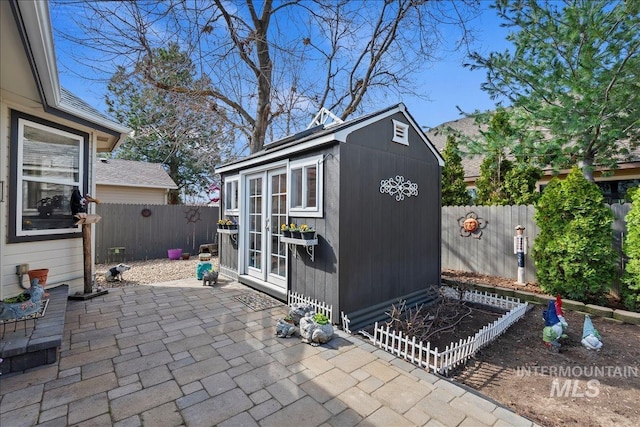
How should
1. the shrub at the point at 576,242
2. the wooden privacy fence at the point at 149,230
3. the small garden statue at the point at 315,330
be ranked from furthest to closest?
the wooden privacy fence at the point at 149,230 → the shrub at the point at 576,242 → the small garden statue at the point at 315,330

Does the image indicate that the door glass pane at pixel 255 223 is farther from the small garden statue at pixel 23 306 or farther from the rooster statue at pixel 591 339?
the rooster statue at pixel 591 339

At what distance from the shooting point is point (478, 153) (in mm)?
7023

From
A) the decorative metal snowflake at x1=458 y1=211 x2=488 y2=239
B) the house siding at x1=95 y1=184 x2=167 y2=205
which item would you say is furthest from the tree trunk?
the house siding at x1=95 y1=184 x2=167 y2=205

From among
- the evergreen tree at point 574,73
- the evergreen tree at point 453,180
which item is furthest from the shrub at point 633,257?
the evergreen tree at point 453,180

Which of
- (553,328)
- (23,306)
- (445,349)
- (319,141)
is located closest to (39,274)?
(23,306)

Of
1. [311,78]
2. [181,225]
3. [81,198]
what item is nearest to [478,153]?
[311,78]

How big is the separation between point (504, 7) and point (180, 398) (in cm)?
825

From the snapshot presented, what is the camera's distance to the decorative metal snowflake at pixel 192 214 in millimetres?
10234

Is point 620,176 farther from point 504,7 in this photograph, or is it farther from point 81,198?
point 81,198

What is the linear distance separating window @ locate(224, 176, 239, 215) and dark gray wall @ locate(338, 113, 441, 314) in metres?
3.13

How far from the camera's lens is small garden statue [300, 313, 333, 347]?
3131mm

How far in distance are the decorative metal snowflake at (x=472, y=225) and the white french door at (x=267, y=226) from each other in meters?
4.58

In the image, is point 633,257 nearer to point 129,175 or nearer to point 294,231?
point 294,231

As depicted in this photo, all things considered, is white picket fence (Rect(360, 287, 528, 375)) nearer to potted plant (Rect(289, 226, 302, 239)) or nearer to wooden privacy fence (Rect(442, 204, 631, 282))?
potted plant (Rect(289, 226, 302, 239))
